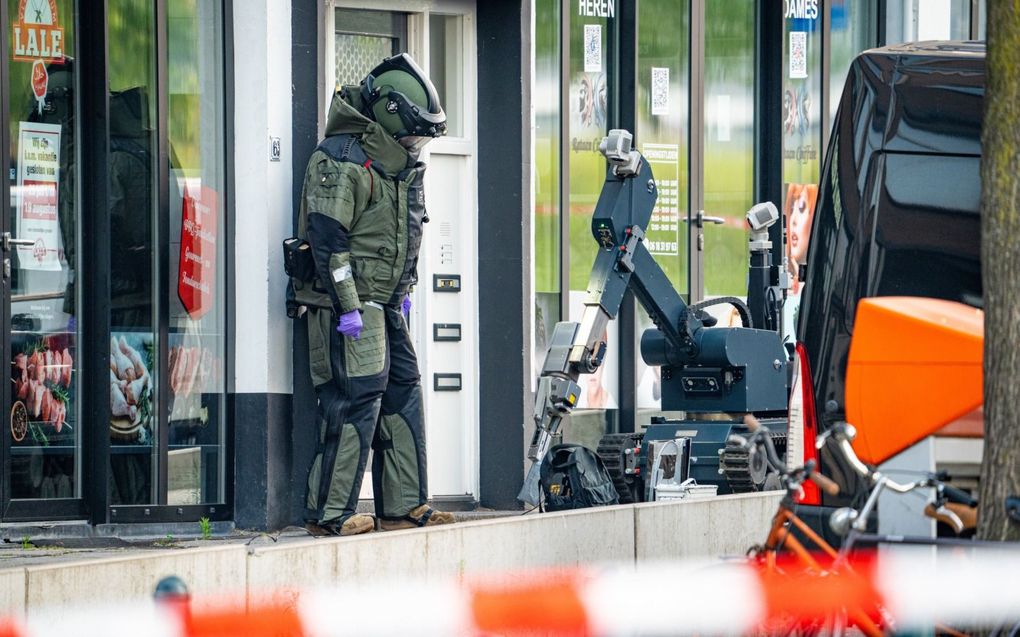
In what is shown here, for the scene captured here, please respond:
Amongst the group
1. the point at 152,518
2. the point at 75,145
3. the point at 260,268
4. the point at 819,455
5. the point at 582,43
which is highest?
the point at 582,43

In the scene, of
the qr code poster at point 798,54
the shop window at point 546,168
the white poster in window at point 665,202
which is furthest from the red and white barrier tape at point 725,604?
the qr code poster at point 798,54

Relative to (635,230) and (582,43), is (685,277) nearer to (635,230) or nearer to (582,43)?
(582,43)

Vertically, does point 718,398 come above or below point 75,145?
below

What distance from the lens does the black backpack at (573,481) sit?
10.4 metres

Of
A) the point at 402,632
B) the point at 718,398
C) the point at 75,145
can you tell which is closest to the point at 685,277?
the point at 718,398

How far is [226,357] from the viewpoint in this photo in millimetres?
11008

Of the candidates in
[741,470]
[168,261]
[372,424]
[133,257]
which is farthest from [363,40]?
[741,470]

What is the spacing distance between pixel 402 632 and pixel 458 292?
7.38 meters

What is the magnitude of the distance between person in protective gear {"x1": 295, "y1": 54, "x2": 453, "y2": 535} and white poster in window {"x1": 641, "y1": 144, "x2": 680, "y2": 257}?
3829 millimetres

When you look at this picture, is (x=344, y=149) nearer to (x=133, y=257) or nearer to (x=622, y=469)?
(x=133, y=257)

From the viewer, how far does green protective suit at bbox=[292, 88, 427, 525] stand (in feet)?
32.7

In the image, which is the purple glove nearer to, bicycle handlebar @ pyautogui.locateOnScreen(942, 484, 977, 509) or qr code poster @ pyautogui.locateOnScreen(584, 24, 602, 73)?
qr code poster @ pyautogui.locateOnScreen(584, 24, 602, 73)

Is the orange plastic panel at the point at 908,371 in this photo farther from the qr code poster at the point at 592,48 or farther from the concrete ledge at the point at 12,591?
the qr code poster at the point at 592,48

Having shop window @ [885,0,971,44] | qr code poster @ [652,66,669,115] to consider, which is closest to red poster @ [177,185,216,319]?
qr code poster @ [652,66,669,115]
